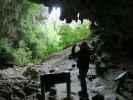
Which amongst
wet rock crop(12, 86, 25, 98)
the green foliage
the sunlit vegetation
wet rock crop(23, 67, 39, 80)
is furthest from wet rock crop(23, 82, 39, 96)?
the green foliage

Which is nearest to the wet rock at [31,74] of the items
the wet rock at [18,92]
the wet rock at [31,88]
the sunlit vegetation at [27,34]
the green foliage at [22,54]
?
the wet rock at [31,88]

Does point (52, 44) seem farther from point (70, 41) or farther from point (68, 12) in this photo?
point (68, 12)

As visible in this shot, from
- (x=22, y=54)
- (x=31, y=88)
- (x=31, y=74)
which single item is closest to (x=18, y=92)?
(x=31, y=88)

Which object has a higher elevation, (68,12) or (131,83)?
(68,12)

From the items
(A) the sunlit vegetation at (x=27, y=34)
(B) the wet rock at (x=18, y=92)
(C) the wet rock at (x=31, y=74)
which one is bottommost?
(C) the wet rock at (x=31, y=74)

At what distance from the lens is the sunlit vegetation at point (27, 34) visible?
71.3 feet

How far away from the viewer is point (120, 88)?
11156mm

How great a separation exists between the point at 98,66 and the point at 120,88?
5188 millimetres

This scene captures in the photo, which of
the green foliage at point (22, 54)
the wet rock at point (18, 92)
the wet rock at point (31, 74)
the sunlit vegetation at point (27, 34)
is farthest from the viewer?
the green foliage at point (22, 54)

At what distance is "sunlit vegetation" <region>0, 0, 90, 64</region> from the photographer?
21.7m

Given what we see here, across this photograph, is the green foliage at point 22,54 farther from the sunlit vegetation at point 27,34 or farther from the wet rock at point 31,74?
the wet rock at point 31,74

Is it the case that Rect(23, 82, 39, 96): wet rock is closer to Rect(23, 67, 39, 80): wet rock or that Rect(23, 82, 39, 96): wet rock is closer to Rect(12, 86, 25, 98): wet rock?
Rect(12, 86, 25, 98): wet rock

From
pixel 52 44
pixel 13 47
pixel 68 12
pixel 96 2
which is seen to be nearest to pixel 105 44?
pixel 68 12

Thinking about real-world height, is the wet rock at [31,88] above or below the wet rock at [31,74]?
above
